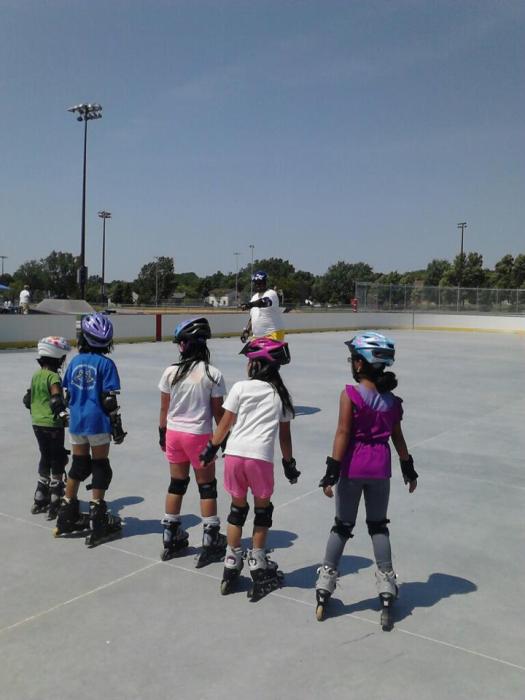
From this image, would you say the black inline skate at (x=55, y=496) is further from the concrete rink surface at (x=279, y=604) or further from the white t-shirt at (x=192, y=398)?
the white t-shirt at (x=192, y=398)

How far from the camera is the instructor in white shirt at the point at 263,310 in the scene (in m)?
7.91

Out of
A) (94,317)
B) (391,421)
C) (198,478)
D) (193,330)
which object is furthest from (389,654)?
(94,317)

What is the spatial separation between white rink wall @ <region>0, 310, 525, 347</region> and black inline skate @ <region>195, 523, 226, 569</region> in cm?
1715

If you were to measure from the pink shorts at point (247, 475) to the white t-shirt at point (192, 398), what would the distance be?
1.59 feet

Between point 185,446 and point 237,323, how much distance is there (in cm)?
2417

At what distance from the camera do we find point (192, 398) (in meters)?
4.15

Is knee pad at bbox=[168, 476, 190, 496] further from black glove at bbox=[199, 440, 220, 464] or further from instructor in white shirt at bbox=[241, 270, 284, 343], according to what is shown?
instructor in white shirt at bbox=[241, 270, 284, 343]

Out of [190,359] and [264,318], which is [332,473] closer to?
[190,359]

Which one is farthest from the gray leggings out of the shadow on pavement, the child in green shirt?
the child in green shirt

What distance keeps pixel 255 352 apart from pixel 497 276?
76.3m

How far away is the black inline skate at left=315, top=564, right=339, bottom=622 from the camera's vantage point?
3.48m

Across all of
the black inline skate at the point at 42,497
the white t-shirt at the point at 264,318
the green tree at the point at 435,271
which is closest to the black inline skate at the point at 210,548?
the black inline skate at the point at 42,497

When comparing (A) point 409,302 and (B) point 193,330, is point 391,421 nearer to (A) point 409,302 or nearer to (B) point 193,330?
(B) point 193,330

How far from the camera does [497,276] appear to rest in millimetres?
74750
